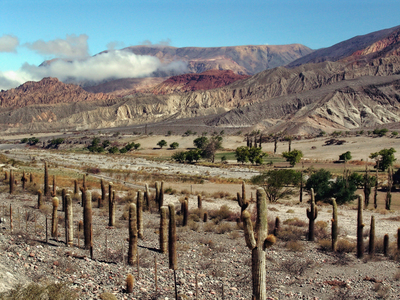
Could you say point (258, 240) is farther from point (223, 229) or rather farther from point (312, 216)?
point (223, 229)

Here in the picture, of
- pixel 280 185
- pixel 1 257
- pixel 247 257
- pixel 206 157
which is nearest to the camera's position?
pixel 1 257

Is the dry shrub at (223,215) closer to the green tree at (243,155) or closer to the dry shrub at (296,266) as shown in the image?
the dry shrub at (296,266)

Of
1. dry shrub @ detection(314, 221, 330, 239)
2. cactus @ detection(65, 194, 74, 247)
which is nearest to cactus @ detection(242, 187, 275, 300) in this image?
cactus @ detection(65, 194, 74, 247)

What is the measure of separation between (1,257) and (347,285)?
1108 centimetres

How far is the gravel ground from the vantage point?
11773 mm

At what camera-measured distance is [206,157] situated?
74.3m

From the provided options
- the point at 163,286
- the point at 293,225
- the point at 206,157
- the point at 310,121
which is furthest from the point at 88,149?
the point at 163,286

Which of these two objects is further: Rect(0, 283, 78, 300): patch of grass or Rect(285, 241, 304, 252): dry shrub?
Rect(285, 241, 304, 252): dry shrub

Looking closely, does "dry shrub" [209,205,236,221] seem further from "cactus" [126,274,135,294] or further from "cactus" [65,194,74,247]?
"cactus" [126,274,135,294]

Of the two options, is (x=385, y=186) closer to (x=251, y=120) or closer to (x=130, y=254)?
(x=130, y=254)

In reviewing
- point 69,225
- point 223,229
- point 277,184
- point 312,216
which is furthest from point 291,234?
point 277,184

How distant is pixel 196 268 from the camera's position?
14.1m

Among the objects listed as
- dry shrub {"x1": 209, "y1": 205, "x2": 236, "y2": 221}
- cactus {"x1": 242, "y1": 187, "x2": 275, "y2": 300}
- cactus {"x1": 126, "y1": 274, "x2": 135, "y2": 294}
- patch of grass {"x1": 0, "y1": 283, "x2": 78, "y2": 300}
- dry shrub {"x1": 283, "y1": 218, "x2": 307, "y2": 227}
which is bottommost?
dry shrub {"x1": 283, "y1": 218, "x2": 307, "y2": 227}

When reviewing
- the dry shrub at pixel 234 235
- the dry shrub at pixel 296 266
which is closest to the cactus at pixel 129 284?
the dry shrub at pixel 296 266
